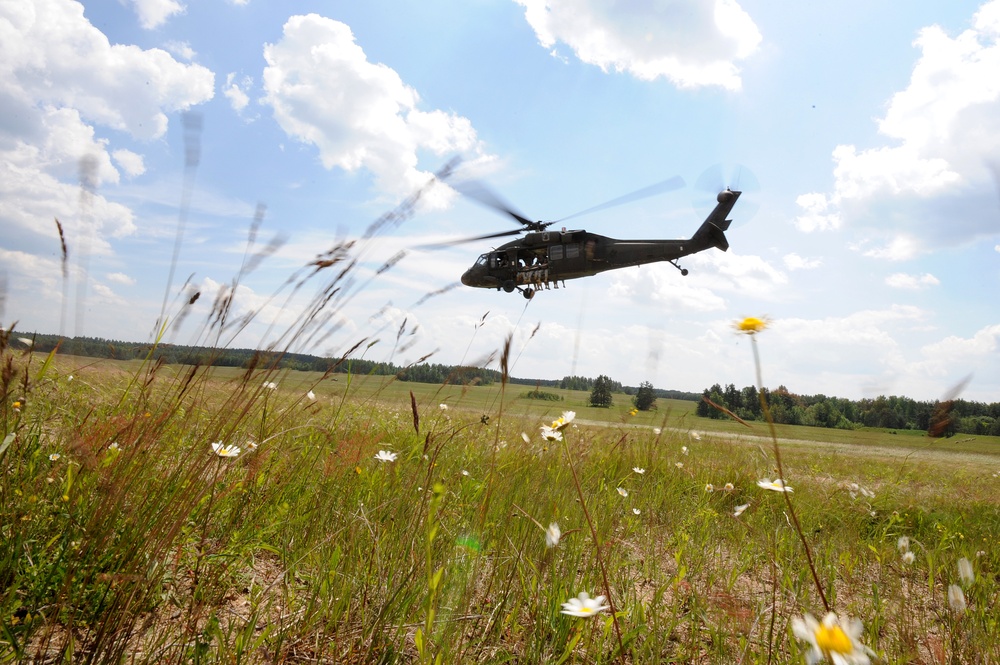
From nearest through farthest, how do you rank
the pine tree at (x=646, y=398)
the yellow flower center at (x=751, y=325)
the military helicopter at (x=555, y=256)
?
1. the yellow flower center at (x=751, y=325)
2. the pine tree at (x=646, y=398)
3. the military helicopter at (x=555, y=256)

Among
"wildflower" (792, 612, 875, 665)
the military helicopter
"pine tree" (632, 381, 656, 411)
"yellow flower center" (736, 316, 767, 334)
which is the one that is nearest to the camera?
"wildflower" (792, 612, 875, 665)

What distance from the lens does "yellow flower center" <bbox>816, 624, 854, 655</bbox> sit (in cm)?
83

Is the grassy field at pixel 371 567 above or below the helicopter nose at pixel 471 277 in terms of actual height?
below

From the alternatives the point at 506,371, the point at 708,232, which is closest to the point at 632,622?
the point at 506,371

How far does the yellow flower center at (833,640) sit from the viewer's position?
2.74ft

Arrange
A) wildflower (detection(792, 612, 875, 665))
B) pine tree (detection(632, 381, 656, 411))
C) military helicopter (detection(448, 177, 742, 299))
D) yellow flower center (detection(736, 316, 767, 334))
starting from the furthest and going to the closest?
military helicopter (detection(448, 177, 742, 299))
pine tree (detection(632, 381, 656, 411))
yellow flower center (detection(736, 316, 767, 334))
wildflower (detection(792, 612, 875, 665))

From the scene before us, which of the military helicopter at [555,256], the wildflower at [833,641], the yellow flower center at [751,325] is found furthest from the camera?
the military helicopter at [555,256]

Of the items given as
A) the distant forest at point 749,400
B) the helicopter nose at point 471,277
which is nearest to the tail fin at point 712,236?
the helicopter nose at point 471,277

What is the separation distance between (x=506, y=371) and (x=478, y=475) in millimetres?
2085

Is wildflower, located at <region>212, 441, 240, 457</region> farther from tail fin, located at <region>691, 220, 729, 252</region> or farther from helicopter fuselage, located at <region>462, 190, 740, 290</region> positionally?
tail fin, located at <region>691, 220, 729, 252</region>

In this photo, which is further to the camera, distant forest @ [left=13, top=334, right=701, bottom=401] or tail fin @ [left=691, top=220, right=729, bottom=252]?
tail fin @ [left=691, top=220, right=729, bottom=252]

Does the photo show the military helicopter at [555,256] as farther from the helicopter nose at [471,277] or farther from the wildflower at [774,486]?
the wildflower at [774,486]

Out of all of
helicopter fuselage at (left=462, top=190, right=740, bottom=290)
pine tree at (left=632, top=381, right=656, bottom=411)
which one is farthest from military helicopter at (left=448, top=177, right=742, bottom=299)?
pine tree at (left=632, top=381, right=656, bottom=411)

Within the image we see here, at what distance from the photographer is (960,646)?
1.63 metres
